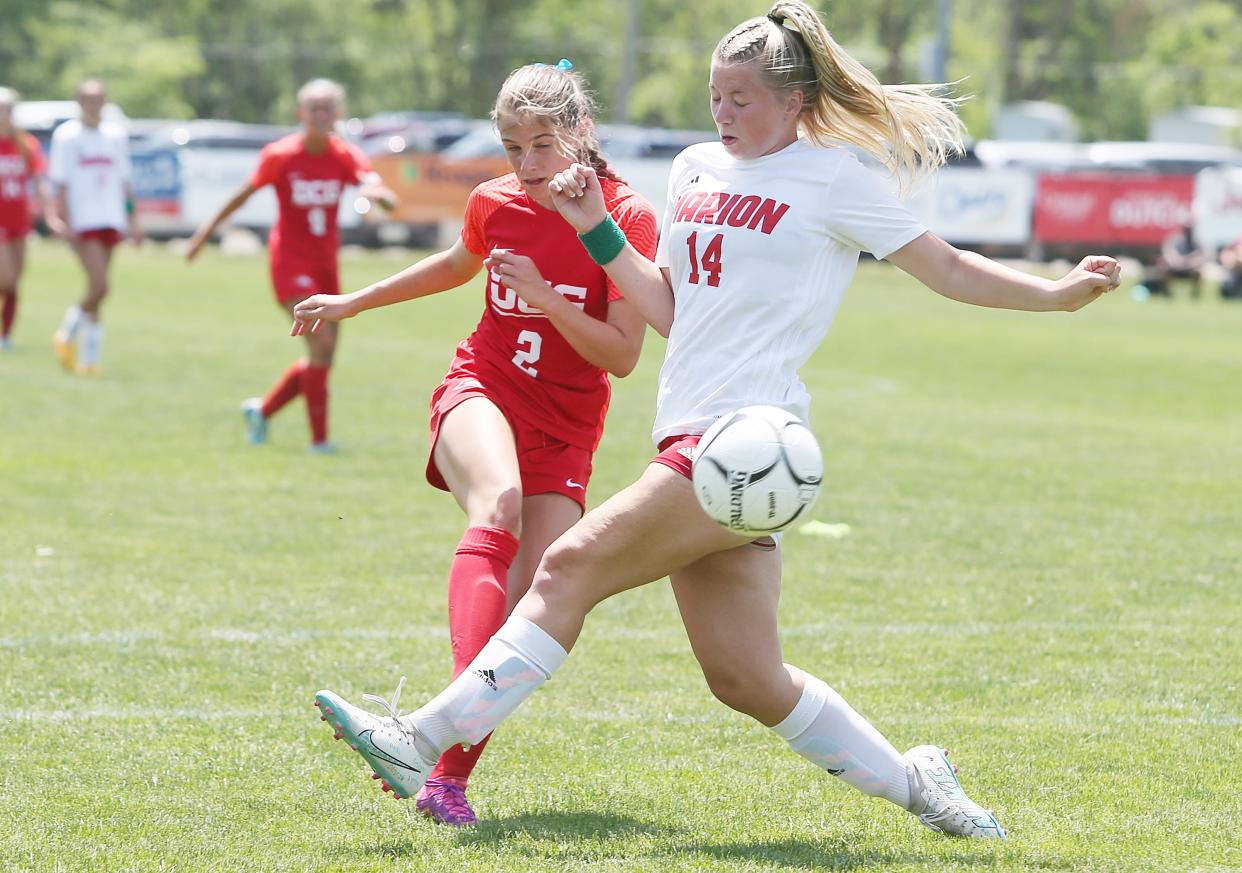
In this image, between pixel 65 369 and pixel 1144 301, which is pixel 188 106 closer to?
pixel 1144 301

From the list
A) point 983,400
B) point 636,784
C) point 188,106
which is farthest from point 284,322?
point 188,106

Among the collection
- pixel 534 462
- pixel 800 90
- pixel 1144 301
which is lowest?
pixel 1144 301

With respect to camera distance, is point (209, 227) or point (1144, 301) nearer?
point (209, 227)

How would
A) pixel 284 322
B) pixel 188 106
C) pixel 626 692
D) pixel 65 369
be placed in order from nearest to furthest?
1. pixel 626 692
2. pixel 65 369
3. pixel 284 322
4. pixel 188 106

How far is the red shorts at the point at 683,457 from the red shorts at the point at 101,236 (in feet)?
40.2

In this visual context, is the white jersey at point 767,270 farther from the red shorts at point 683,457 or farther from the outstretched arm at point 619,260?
the outstretched arm at point 619,260

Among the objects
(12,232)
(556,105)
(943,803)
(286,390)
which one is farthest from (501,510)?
(12,232)

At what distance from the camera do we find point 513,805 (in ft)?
15.0

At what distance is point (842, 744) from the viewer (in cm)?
428

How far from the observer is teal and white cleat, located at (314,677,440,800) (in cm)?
404

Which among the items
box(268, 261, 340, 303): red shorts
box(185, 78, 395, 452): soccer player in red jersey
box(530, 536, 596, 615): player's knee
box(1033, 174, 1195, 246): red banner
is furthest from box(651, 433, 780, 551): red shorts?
box(1033, 174, 1195, 246): red banner

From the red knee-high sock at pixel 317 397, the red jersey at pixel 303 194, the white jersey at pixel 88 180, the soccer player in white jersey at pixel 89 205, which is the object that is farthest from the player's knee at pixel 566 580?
the white jersey at pixel 88 180

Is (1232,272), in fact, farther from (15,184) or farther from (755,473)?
(755,473)

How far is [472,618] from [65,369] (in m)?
11.7
